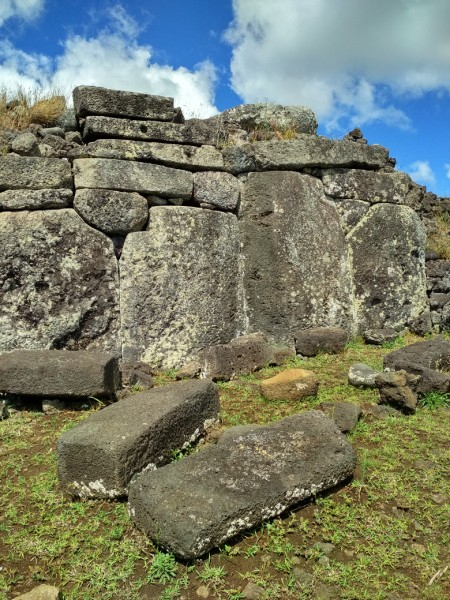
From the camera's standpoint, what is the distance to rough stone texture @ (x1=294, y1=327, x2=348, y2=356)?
20.3ft

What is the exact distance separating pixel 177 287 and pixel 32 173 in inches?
75.1

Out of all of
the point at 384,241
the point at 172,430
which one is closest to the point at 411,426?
the point at 172,430

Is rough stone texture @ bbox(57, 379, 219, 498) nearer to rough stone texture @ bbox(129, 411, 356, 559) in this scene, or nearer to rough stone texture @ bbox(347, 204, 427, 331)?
rough stone texture @ bbox(129, 411, 356, 559)

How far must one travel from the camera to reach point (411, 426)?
415 cm

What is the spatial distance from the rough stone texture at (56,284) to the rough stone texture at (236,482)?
2.59 m

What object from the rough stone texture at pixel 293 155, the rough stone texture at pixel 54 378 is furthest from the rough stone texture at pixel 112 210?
the rough stone texture at pixel 54 378

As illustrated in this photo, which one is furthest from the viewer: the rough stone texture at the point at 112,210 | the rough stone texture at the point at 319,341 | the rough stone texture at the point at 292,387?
the rough stone texture at the point at 319,341

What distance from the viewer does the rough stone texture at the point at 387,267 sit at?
23.0 feet

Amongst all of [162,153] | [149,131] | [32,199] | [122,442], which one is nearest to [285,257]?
[162,153]

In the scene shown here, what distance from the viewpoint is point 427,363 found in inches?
203

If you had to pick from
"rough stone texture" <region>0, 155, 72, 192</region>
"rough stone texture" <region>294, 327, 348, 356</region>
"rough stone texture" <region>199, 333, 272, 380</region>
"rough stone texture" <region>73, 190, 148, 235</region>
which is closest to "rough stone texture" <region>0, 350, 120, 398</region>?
"rough stone texture" <region>199, 333, 272, 380</region>

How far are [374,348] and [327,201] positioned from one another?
1959 mm

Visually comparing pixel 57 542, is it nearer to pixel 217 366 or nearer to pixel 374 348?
pixel 217 366

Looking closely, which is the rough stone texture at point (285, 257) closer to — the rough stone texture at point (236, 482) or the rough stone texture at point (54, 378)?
the rough stone texture at point (54, 378)
